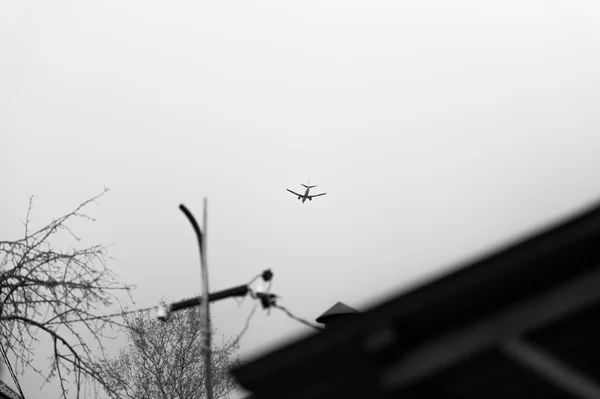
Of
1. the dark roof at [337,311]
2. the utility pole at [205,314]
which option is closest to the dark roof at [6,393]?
the dark roof at [337,311]

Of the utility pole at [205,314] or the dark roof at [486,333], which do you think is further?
the utility pole at [205,314]

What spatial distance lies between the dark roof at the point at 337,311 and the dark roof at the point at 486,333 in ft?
42.7

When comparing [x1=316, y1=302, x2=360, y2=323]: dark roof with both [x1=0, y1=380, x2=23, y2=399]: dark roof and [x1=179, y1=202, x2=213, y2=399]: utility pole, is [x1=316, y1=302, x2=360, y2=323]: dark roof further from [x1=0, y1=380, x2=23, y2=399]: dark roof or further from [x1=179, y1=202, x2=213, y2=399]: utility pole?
[x1=0, y1=380, x2=23, y2=399]: dark roof

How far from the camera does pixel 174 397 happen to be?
82.1ft

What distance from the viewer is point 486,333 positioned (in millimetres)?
3678

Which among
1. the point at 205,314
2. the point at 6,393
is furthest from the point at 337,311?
the point at 6,393

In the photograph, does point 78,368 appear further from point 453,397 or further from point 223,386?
point 223,386

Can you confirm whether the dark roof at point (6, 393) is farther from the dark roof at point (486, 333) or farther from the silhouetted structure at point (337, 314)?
the dark roof at point (486, 333)

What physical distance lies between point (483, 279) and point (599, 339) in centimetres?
113

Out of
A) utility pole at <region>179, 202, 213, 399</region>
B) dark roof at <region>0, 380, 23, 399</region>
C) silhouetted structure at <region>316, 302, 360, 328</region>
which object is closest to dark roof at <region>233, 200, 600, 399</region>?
utility pole at <region>179, 202, 213, 399</region>

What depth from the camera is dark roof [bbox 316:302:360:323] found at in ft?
57.3

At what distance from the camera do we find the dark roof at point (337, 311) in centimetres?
1747

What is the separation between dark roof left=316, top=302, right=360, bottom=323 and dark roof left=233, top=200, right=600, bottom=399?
42.7 ft

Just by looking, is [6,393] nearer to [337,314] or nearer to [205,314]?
[337,314]
